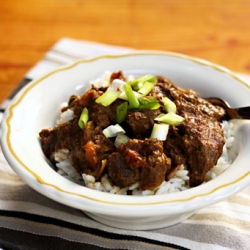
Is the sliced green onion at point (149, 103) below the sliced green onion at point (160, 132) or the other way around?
the other way around

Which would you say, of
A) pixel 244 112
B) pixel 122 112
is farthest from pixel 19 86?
pixel 244 112

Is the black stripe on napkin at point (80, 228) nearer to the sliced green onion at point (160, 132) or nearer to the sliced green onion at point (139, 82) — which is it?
the sliced green onion at point (160, 132)

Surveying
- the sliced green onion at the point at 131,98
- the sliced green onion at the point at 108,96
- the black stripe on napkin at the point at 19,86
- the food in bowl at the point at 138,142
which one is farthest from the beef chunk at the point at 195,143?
the black stripe on napkin at the point at 19,86

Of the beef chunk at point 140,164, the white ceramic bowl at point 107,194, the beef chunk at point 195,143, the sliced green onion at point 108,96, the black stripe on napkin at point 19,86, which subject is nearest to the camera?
the white ceramic bowl at point 107,194

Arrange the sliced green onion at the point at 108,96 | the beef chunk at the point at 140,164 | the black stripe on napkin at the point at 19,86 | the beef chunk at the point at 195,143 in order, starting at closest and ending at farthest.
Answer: the beef chunk at the point at 140,164 < the beef chunk at the point at 195,143 < the sliced green onion at the point at 108,96 < the black stripe on napkin at the point at 19,86

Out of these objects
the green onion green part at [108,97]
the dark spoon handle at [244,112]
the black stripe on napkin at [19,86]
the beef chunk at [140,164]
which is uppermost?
the green onion green part at [108,97]

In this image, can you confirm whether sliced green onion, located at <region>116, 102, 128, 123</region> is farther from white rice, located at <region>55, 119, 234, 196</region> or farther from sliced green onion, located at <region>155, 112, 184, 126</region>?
white rice, located at <region>55, 119, 234, 196</region>

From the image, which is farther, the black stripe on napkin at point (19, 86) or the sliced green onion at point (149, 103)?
the black stripe on napkin at point (19, 86)
